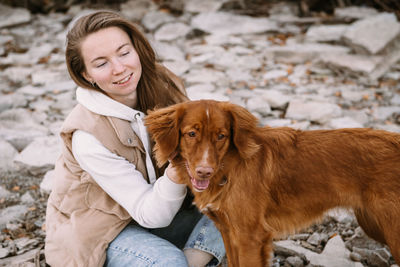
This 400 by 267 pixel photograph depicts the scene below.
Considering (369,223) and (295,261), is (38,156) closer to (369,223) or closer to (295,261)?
(295,261)

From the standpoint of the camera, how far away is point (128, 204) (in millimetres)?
2797

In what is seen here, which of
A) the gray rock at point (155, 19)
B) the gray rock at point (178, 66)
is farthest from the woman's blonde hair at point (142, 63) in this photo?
the gray rock at point (155, 19)

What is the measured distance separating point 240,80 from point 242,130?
Answer: 4604 millimetres

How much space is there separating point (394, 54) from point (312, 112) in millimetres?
3052

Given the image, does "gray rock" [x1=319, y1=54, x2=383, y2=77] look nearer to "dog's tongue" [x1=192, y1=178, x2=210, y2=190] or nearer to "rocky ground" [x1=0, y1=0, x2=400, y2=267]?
"rocky ground" [x1=0, y1=0, x2=400, y2=267]

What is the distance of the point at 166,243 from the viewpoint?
286 cm

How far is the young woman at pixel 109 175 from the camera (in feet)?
9.02

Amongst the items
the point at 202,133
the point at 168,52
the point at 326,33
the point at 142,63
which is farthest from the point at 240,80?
the point at 202,133

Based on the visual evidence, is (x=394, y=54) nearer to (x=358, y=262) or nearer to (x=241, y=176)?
(x=358, y=262)

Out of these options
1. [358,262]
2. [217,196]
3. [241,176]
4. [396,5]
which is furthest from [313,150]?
[396,5]

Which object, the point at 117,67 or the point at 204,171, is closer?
the point at 204,171

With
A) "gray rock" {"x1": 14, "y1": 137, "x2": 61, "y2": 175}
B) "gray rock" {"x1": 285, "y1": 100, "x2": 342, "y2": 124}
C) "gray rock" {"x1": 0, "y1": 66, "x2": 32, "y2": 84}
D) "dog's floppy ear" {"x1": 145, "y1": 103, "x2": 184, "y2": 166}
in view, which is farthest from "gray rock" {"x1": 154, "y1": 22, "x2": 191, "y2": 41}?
"dog's floppy ear" {"x1": 145, "y1": 103, "x2": 184, "y2": 166}

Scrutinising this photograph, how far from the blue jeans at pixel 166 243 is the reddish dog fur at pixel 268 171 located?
25 centimetres

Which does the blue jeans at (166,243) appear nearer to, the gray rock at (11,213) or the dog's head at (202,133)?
the dog's head at (202,133)
